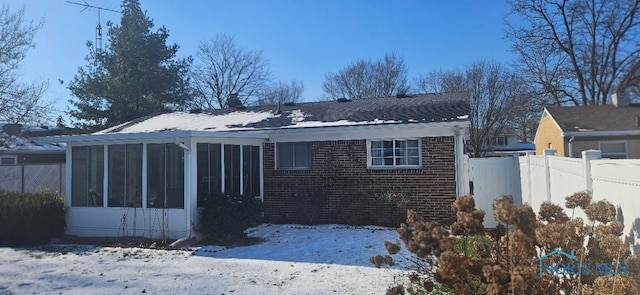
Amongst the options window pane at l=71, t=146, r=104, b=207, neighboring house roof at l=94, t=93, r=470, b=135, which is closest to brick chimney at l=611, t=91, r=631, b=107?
neighboring house roof at l=94, t=93, r=470, b=135

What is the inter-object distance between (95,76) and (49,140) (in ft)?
59.2

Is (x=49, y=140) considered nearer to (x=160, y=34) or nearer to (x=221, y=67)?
(x=160, y=34)

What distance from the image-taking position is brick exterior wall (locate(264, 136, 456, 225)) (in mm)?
11102

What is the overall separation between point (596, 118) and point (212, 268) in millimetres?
19386

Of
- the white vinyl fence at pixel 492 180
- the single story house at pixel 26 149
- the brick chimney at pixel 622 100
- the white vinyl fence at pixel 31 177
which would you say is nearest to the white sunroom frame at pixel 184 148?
the white vinyl fence at pixel 492 180

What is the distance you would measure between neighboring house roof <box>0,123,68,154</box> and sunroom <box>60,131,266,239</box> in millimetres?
5478

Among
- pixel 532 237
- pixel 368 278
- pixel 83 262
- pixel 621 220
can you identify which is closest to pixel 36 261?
pixel 83 262

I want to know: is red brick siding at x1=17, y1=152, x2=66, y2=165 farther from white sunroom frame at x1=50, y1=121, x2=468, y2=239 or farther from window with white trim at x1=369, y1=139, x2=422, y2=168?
window with white trim at x1=369, y1=139, x2=422, y2=168

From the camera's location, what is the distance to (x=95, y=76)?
2695 cm

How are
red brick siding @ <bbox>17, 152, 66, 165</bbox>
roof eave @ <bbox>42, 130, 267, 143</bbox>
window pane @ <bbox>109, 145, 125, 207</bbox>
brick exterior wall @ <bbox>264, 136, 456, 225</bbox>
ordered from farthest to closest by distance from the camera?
red brick siding @ <bbox>17, 152, 66, 165</bbox>
brick exterior wall @ <bbox>264, 136, 456, 225</bbox>
window pane @ <bbox>109, 145, 125, 207</bbox>
roof eave @ <bbox>42, 130, 267, 143</bbox>

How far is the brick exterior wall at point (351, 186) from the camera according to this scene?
1110 cm

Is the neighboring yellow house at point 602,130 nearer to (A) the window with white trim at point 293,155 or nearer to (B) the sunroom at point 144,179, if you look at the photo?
(A) the window with white trim at point 293,155

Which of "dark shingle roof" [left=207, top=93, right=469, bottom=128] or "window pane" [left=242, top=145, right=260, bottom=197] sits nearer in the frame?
"dark shingle roof" [left=207, top=93, right=469, bottom=128]

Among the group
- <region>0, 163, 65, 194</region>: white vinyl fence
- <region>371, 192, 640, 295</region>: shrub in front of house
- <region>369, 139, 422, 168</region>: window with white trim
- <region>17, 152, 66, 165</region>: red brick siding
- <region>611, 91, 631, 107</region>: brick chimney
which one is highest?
<region>611, 91, 631, 107</region>: brick chimney
